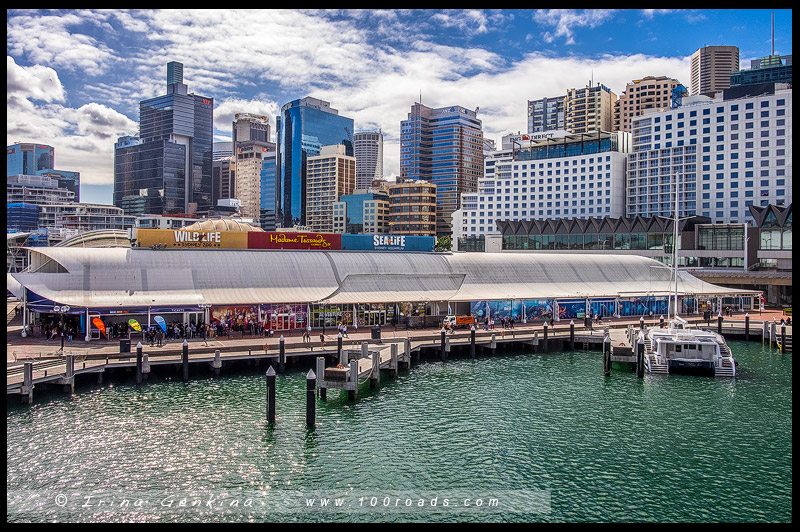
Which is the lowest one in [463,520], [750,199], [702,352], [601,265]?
[463,520]

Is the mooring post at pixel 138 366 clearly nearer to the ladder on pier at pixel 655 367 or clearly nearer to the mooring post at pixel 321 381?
the mooring post at pixel 321 381

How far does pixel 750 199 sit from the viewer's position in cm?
14350

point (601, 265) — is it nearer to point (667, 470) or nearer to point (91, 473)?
point (667, 470)

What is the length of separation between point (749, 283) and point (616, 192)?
58836 millimetres

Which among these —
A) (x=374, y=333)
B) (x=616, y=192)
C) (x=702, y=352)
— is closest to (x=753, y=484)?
(x=702, y=352)

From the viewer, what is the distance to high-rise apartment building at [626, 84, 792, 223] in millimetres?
140750

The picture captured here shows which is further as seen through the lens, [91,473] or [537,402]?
[537,402]

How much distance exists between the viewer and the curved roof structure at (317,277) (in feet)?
208

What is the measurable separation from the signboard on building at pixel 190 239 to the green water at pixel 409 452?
2723 cm

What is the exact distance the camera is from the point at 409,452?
34.3 metres

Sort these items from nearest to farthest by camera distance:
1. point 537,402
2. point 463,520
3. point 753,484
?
point 463,520
point 753,484
point 537,402

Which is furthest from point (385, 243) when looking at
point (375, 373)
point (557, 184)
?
point (557, 184)

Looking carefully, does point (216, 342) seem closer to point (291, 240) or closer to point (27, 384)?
point (27, 384)
